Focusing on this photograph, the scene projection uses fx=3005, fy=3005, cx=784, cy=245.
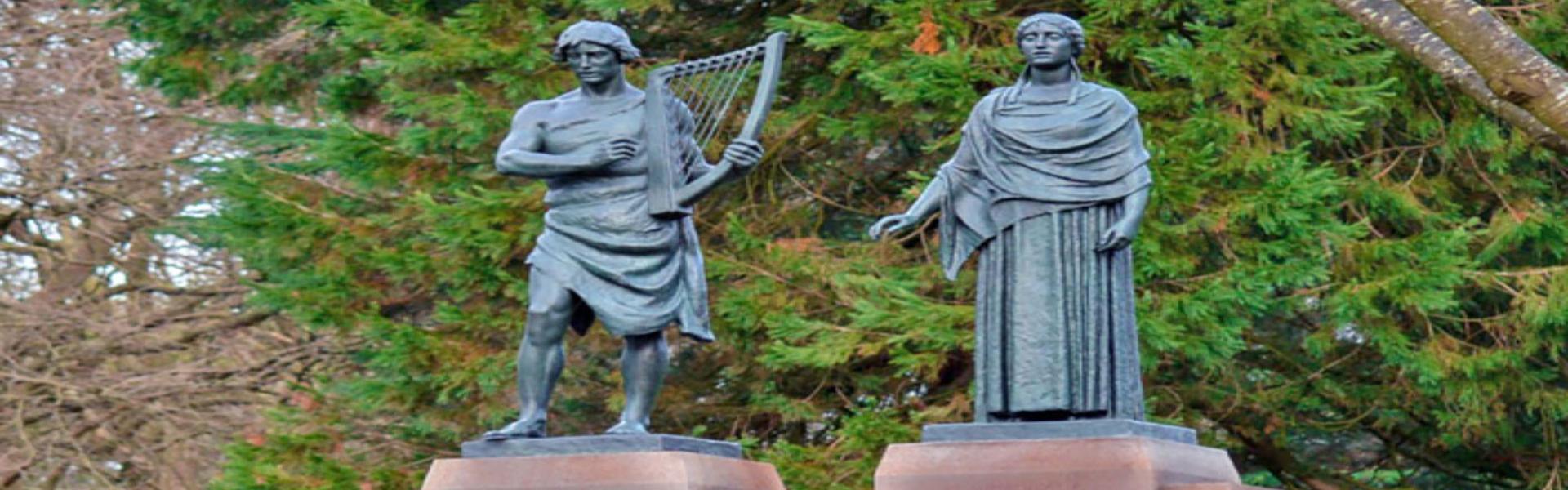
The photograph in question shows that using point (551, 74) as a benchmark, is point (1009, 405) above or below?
above

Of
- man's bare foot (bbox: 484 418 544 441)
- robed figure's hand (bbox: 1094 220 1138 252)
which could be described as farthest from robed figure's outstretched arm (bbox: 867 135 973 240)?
man's bare foot (bbox: 484 418 544 441)

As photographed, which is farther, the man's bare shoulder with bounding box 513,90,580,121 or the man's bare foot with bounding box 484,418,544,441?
the man's bare shoulder with bounding box 513,90,580,121

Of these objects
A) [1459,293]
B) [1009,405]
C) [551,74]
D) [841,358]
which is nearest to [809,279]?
[841,358]

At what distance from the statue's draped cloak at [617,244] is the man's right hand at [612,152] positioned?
39 mm

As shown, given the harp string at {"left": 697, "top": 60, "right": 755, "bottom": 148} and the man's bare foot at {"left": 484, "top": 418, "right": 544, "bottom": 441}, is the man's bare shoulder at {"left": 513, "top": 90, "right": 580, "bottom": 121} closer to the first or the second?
the harp string at {"left": 697, "top": 60, "right": 755, "bottom": 148}

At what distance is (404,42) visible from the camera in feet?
50.2

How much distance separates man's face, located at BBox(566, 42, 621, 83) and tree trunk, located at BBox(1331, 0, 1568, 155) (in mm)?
2390

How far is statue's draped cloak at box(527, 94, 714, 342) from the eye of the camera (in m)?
9.48

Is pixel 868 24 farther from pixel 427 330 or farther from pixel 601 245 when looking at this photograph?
pixel 601 245

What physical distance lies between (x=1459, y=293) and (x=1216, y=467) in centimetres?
610

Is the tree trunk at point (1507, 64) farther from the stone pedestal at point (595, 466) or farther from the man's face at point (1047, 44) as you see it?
the stone pedestal at point (595, 466)

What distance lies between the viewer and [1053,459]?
9.24 metres

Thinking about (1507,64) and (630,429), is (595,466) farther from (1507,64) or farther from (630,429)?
Answer: (1507,64)

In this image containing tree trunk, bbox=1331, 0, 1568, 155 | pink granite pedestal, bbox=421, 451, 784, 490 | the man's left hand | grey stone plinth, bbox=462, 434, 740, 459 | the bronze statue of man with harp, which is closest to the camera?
pink granite pedestal, bbox=421, 451, 784, 490
